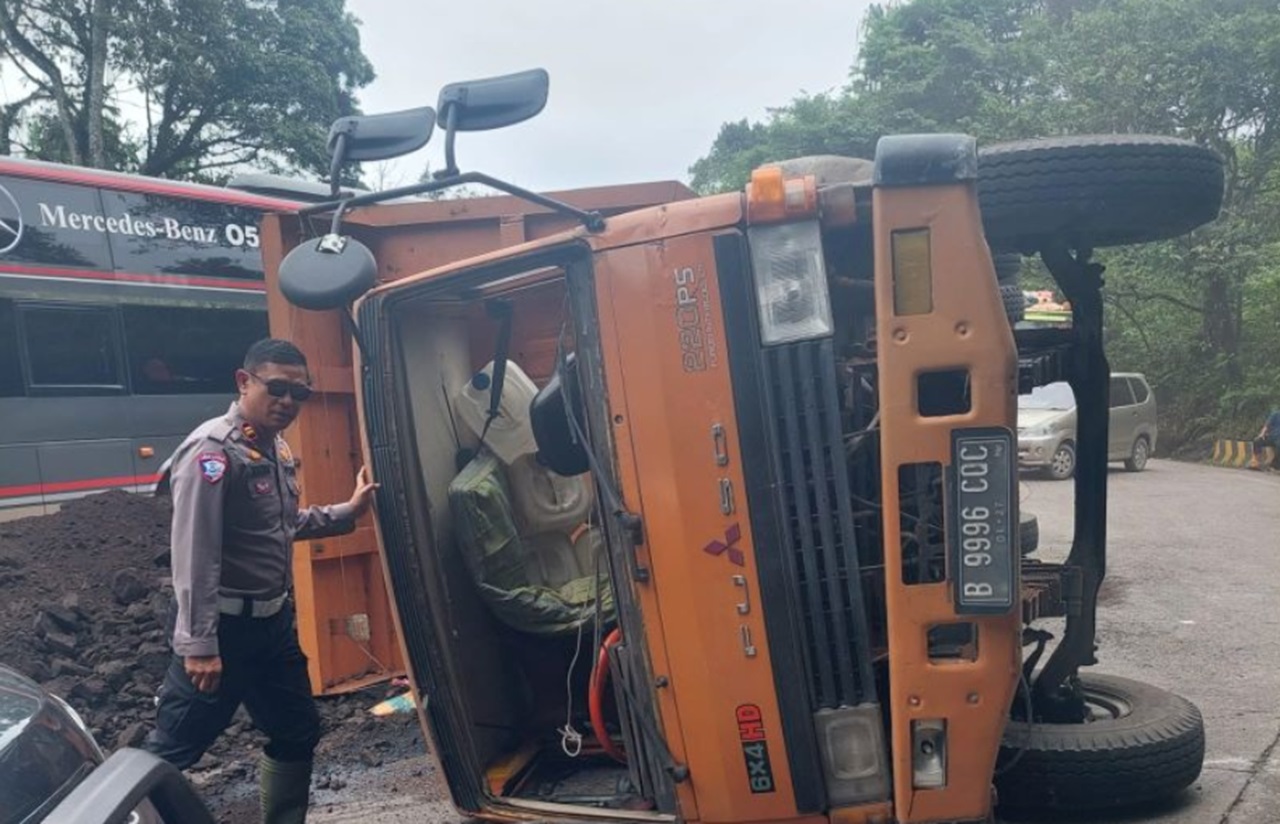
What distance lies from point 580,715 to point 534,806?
2.25 ft

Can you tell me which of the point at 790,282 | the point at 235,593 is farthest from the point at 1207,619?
the point at 235,593

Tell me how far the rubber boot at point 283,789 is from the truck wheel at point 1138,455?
15214 mm

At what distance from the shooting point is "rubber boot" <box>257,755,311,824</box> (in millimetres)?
3666

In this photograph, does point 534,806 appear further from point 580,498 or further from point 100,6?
point 100,6

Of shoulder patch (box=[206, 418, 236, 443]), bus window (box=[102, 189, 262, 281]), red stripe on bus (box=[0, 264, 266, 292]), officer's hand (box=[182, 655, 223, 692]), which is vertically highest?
bus window (box=[102, 189, 262, 281])

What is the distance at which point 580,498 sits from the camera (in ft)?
14.0

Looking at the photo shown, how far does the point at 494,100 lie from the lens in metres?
2.75

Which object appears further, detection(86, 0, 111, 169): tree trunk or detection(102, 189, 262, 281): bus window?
detection(86, 0, 111, 169): tree trunk

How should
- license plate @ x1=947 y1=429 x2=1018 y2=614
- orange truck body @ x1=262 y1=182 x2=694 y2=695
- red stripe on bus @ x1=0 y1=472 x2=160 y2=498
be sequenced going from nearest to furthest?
1. license plate @ x1=947 y1=429 x2=1018 y2=614
2. orange truck body @ x1=262 y1=182 x2=694 y2=695
3. red stripe on bus @ x1=0 y1=472 x2=160 y2=498

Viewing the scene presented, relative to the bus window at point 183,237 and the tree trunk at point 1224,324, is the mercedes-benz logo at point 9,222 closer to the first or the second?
the bus window at point 183,237

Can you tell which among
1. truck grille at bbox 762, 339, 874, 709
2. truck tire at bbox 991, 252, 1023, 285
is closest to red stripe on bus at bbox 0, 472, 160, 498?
truck tire at bbox 991, 252, 1023, 285

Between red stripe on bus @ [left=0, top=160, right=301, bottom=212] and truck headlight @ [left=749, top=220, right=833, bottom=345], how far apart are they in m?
6.49

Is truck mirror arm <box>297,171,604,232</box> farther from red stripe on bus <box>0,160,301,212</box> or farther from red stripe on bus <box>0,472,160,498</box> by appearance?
red stripe on bus <box>0,472,160,498</box>

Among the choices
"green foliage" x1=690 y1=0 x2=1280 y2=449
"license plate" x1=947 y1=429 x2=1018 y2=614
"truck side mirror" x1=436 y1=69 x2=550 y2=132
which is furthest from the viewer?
"green foliage" x1=690 y1=0 x2=1280 y2=449
